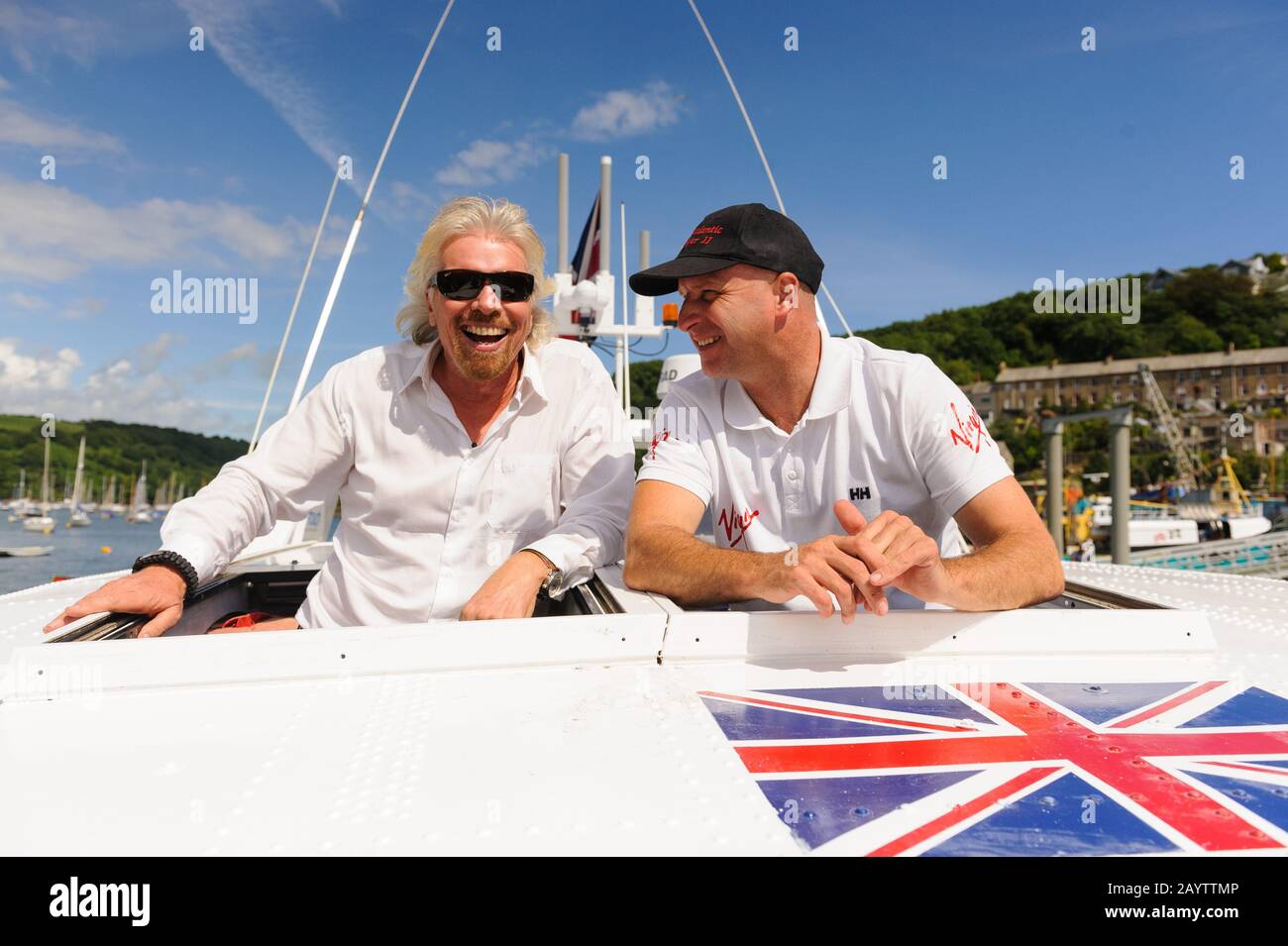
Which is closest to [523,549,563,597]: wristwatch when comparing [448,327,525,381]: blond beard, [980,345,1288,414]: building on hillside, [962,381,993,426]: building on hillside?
[448,327,525,381]: blond beard

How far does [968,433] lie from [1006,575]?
48 centimetres

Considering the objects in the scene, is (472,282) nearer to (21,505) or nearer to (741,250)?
(741,250)

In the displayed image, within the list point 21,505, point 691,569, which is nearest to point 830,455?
point 691,569

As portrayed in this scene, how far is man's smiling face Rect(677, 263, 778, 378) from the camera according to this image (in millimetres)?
2420

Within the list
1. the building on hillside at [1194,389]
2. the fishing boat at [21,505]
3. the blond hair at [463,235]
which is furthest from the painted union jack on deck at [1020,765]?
the building on hillside at [1194,389]

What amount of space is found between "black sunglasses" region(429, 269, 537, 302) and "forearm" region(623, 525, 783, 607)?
955 millimetres

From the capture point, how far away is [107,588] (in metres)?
2.06

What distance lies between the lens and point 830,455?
7.95 feet

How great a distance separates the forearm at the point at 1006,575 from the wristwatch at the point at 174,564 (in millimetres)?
1918

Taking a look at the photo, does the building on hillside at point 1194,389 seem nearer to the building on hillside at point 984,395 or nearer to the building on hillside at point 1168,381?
the building on hillside at point 1168,381

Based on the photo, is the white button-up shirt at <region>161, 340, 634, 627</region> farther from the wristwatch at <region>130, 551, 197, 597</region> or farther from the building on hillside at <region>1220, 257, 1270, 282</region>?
the building on hillside at <region>1220, 257, 1270, 282</region>

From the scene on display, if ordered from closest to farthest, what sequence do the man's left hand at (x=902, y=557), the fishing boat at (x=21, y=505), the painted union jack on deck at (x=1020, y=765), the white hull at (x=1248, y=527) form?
the painted union jack on deck at (x=1020, y=765) → the man's left hand at (x=902, y=557) → the white hull at (x=1248, y=527) → the fishing boat at (x=21, y=505)

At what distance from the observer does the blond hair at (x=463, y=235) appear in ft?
9.27
